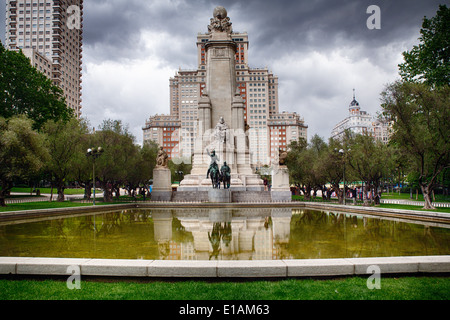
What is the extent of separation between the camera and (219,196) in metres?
25.5

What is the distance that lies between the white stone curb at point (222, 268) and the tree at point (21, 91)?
33.2 meters

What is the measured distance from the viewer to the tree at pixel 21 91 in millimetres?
32250

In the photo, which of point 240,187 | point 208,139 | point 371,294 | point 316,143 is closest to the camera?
point 371,294

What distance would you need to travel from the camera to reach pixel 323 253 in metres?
6.98

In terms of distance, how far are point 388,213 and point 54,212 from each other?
1928cm

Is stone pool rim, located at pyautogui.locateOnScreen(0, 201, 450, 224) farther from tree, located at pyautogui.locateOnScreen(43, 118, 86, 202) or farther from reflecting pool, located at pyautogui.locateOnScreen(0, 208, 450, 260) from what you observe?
tree, located at pyautogui.locateOnScreen(43, 118, 86, 202)

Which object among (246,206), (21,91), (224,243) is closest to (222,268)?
(224,243)

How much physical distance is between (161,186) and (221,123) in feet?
36.0

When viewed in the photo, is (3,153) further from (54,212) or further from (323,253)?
(323,253)

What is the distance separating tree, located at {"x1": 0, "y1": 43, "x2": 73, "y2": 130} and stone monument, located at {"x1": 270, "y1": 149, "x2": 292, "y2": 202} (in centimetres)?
2711

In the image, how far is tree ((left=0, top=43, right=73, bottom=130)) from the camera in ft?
106

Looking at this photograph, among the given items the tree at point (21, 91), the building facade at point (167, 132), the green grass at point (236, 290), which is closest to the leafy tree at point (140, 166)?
the tree at point (21, 91)

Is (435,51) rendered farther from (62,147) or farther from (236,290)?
(62,147)
